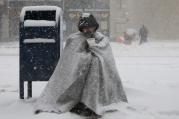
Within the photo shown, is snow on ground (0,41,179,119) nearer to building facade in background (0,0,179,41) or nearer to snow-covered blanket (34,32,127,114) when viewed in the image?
snow-covered blanket (34,32,127,114)

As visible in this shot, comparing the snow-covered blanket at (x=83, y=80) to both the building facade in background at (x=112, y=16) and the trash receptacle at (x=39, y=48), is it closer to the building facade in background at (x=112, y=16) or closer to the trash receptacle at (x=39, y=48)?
the trash receptacle at (x=39, y=48)

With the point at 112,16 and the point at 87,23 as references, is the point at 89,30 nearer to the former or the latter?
the point at 87,23

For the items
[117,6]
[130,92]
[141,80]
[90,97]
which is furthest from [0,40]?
[90,97]

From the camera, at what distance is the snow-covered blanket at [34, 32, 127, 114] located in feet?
22.8

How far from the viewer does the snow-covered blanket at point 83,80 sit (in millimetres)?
6955

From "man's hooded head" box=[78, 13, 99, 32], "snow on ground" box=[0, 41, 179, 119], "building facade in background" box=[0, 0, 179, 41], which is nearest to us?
"snow on ground" box=[0, 41, 179, 119]

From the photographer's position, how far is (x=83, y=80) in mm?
6988

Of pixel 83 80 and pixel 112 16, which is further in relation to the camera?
pixel 112 16

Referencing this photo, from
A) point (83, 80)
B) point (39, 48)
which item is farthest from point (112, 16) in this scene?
point (83, 80)

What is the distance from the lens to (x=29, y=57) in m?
8.08

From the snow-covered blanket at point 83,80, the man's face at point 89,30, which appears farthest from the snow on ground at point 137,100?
the man's face at point 89,30

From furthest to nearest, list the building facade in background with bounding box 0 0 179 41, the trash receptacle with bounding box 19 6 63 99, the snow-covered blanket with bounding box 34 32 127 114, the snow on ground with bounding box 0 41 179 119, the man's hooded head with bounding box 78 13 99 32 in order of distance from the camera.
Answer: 1. the building facade in background with bounding box 0 0 179 41
2. the trash receptacle with bounding box 19 6 63 99
3. the man's hooded head with bounding box 78 13 99 32
4. the snow on ground with bounding box 0 41 179 119
5. the snow-covered blanket with bounding box 34 32 127 114

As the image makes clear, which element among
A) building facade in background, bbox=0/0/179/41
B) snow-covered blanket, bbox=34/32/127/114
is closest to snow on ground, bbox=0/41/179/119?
snow-covered blanket, bbox=34/32/127/114

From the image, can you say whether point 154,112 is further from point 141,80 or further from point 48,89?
point 141,80
